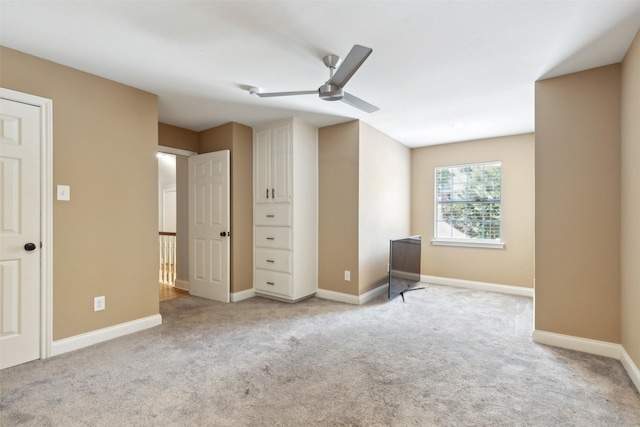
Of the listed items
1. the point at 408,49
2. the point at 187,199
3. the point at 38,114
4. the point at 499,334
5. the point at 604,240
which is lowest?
the point at 499,334

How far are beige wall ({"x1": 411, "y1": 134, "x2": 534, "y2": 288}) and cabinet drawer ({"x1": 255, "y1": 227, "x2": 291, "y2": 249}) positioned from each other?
2.59m

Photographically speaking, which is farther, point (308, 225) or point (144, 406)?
point (308, 225)

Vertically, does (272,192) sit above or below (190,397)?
above

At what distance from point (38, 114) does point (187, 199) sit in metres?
2.39

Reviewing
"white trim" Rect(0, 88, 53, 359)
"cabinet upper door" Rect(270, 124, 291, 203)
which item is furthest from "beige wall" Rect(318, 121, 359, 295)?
"white trim" Rect(0, 88, 53, 359)

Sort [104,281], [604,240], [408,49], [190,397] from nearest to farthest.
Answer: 1. [190,397]
2. [408,49]
3. [604,240]
4. [104,281]

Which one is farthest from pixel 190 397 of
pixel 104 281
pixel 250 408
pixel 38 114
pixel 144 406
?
pixel 38 114

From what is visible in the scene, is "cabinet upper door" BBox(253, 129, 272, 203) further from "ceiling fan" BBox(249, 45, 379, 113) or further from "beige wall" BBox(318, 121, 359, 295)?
"ceiling fan" BBox(249, 45, 379, 113)

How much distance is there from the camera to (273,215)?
412 cm

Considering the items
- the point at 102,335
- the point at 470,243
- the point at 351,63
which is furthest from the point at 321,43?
the point at 470,243

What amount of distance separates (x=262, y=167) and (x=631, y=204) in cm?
369

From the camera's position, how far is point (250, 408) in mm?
1809

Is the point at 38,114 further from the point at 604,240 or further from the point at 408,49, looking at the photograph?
the point at 604,240

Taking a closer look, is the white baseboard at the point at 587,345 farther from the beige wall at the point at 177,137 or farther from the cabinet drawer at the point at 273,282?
the beige wall at the point at 177,137
